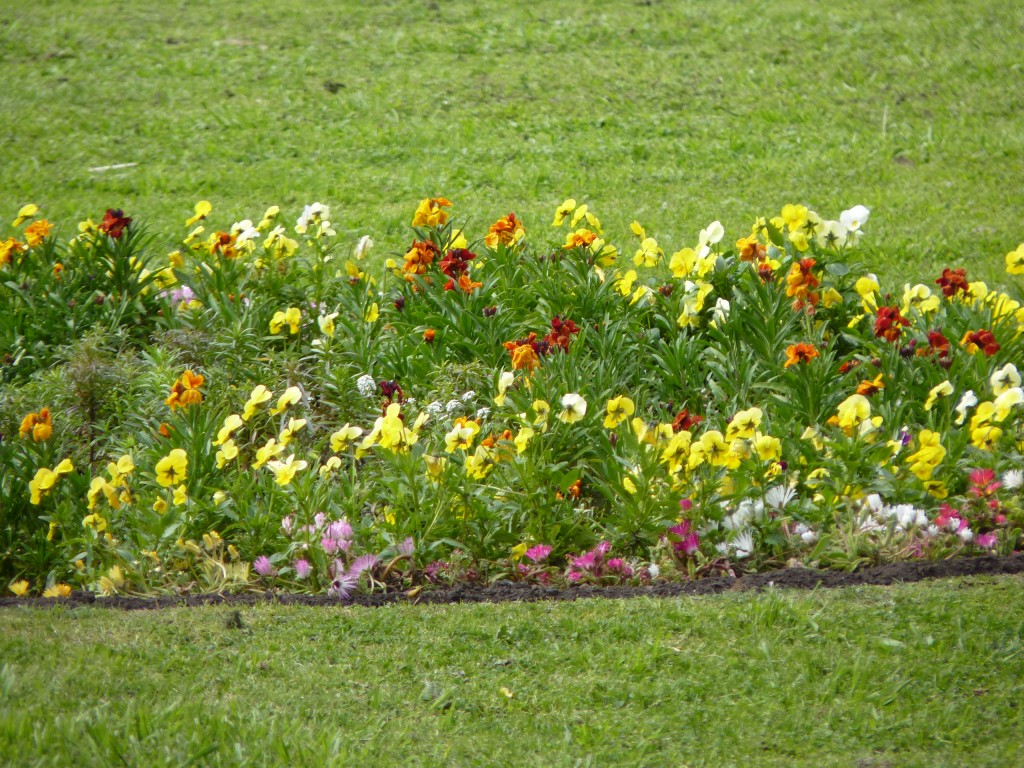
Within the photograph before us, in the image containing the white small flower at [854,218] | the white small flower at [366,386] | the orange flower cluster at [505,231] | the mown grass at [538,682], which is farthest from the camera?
the orange flower cluster at [505,231]

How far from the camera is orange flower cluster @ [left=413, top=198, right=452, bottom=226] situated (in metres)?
5.15

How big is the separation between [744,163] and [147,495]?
5.60m

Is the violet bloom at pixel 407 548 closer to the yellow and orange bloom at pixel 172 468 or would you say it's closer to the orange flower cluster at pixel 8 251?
the yellow and orange bloom at pixel 172 468

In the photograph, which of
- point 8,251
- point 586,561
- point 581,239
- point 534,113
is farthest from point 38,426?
point 534,113

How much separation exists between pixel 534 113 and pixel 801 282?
511cm

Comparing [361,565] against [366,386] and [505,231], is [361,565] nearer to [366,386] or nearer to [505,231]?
[366,386]

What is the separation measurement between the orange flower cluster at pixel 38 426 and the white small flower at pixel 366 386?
49.7 inches

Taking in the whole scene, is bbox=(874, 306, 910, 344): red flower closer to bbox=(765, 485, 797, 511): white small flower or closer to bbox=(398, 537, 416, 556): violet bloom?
bbox=(765, 485, 797, 511): white small flower

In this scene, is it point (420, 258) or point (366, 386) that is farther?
point (420, 258)

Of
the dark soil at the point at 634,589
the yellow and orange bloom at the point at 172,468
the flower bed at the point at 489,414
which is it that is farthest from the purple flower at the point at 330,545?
the yellow and orange bloom at the point at 172,468

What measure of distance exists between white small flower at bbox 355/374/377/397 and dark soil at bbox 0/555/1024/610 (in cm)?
123

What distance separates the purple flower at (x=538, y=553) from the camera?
3730 mm

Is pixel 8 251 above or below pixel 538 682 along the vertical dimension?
above

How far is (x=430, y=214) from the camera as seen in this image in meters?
5.19
